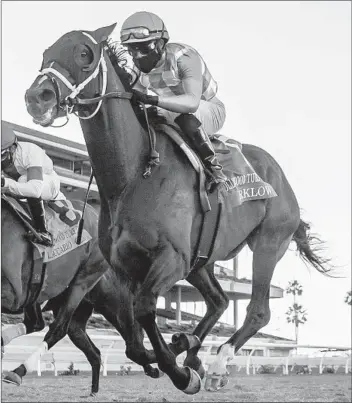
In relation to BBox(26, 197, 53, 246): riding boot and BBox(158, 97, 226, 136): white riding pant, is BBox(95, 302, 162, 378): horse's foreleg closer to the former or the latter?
BBox(158, 97, 226, 136): white riding pant

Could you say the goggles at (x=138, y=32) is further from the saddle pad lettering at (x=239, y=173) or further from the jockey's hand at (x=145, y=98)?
the saddle pad lettering at (x=239, y=173)

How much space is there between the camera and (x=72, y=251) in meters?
7.15

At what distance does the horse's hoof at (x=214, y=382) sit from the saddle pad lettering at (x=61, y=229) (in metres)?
2.28

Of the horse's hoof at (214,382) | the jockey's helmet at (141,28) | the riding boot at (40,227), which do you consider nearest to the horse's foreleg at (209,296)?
the horse's hoof at (214,382)

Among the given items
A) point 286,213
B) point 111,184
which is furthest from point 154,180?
point 286,213

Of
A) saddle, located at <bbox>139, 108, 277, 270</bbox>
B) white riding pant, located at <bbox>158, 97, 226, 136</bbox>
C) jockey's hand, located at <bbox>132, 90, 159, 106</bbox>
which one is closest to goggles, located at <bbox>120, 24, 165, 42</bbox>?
jockey's hand, located at <bbox>132, 90, 159, 106</bbox>

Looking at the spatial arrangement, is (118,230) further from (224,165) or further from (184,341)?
(224,165)

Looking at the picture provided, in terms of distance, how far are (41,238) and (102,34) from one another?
296cm

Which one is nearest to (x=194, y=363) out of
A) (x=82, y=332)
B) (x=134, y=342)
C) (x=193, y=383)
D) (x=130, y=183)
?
(x=193, y=383)

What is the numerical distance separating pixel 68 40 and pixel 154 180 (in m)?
0.80

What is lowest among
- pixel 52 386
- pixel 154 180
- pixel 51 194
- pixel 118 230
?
pixel 52 386

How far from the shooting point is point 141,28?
14.4 feet

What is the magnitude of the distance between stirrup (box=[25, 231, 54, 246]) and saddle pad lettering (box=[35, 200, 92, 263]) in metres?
0.05

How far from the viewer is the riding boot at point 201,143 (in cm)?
462
